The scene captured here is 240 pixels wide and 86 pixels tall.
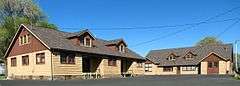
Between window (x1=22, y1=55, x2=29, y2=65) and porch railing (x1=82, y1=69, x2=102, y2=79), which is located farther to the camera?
porch railing (x1=82, y1=69, x2=102, y2=79)

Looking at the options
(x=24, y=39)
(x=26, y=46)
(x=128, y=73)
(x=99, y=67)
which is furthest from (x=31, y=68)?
(x=128, y=73)

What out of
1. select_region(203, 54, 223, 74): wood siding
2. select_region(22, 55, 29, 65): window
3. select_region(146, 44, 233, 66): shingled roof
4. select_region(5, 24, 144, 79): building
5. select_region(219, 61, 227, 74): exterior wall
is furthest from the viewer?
select_region(146, 44, 233, 66): shingled roof

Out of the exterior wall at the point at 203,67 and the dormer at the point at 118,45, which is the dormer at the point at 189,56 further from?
the dormer at the point at 118,45

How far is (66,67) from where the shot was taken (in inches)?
1496

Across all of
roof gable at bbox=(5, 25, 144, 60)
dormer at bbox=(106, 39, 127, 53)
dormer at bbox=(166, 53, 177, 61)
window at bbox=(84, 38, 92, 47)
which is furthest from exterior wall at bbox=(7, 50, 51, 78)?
dormer at bbox=(166, 53, 177, 61)

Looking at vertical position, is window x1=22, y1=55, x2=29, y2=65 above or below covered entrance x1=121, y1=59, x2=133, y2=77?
above

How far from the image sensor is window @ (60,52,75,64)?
37656 millimetres

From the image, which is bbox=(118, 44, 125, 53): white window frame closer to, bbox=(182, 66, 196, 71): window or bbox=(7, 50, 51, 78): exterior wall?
bbox=(7, 50, 51, 78): exterior wall

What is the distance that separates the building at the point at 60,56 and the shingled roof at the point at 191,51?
2909 centimetres

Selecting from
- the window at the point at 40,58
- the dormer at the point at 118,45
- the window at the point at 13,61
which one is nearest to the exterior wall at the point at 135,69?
the dormer at the point at 118,45

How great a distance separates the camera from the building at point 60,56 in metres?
37.1

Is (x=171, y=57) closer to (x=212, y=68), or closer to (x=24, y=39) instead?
(x=212, y=68)

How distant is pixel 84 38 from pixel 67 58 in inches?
192

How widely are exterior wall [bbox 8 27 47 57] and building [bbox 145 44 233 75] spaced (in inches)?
1561
